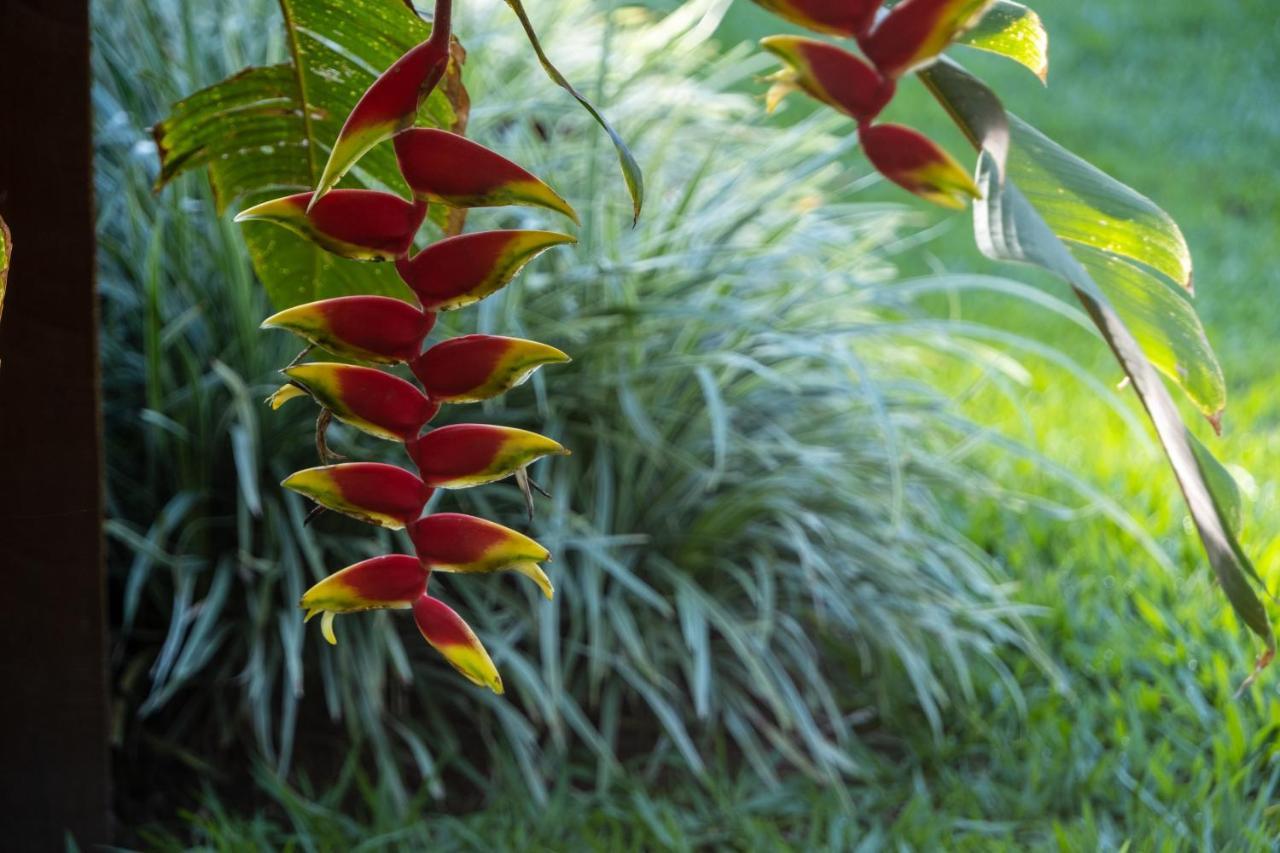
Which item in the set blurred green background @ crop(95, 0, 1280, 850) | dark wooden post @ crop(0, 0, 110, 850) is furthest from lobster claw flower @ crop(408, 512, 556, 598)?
blurred green background @ crop(95, 0, 1280, 850)

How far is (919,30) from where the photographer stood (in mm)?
268

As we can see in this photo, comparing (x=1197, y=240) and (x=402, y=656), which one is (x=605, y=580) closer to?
(x=402, y=656)

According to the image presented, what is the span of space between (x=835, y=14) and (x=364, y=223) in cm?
14

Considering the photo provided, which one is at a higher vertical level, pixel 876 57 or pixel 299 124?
pixel 299 124

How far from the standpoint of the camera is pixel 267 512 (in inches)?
62.8

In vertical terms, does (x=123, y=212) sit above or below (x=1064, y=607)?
above

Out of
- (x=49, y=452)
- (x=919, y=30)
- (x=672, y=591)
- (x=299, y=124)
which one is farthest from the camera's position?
(x=672, y=591)

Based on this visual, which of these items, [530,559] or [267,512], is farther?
[267,512]

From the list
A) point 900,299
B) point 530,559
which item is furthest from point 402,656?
point 530,559

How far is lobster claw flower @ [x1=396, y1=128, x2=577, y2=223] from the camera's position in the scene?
0.33m

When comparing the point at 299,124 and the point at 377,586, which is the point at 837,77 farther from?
the point at 299,124

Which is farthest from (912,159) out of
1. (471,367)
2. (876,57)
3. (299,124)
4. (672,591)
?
(672,591)

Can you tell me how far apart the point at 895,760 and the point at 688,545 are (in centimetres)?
40

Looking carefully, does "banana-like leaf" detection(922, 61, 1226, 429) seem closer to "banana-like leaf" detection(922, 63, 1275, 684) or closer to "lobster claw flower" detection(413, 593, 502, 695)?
"banana-like leaf" detection(922, 63, 1275, 684)
